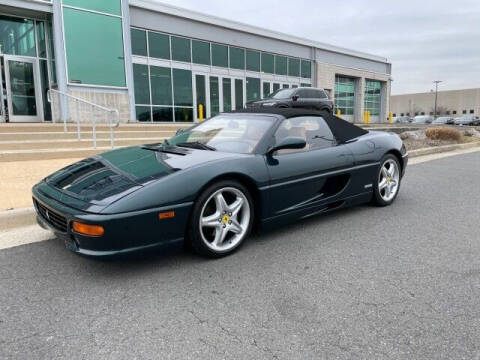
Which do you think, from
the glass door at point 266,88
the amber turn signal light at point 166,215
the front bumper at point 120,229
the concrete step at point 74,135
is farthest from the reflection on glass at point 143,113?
the amber turn signal light at point 166,215

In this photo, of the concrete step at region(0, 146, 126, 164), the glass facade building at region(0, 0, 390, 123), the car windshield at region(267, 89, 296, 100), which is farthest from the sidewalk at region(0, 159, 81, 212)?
the car windshield at region(267, 89, 296, 100)

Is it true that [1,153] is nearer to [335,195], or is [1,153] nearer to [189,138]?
[189,138]

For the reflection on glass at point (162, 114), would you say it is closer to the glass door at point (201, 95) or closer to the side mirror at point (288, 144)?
the glass door at point (201, 95)

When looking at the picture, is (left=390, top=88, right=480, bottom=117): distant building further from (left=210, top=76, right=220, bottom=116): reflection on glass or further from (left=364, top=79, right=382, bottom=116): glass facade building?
(left=210, top=76, right=220, bottom=116): reflection on glass

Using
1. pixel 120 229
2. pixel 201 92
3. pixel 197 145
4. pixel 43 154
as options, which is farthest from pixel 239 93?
pixel 120 229

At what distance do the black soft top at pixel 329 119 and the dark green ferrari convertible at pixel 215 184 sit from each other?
0.02 m

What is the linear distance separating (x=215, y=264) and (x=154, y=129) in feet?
30.2

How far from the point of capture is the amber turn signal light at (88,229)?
8.62 ft

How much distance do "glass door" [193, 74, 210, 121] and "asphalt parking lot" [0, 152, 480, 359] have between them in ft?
51.7

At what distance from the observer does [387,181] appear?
16.5 ft

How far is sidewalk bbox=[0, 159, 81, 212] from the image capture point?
450cm

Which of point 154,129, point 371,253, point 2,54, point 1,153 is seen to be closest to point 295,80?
point 154,129

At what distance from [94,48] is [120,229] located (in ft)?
40.8

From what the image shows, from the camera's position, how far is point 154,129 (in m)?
11.7
